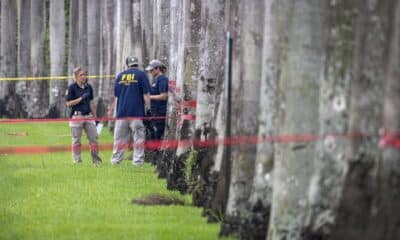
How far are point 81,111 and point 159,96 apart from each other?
5.42ft

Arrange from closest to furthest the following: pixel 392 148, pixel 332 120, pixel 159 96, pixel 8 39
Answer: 1. pixel 392 148
2. pixel 332 120
3. pixel 159 96
4. pixel 8 39

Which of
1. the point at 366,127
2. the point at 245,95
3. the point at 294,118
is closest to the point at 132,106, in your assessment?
the point at 245,95

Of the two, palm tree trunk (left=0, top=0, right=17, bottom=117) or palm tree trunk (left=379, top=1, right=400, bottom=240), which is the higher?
palm tree trunk (left=379, top=1, right=400, bottom=240)

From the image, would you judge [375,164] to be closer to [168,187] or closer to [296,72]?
[296,72]

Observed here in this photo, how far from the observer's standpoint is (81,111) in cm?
2606

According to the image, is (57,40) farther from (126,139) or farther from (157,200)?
(157,200)

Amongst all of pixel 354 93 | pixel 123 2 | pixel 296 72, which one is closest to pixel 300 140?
pixel 296 72

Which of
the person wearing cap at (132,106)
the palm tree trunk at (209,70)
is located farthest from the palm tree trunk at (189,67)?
the person wearing cap at (132,106)

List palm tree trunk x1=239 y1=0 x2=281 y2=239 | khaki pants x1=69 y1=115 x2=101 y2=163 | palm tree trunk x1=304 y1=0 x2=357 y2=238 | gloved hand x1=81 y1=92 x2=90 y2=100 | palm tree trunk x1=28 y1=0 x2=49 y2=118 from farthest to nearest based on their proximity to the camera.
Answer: palm tree trunk x1=28 y1=0 x2=49 y2=118 < khaki pants x1=69 y1=115 x2=101 y2=163 < gloved hand x1=81 y1=92 x2=90 y2=100 < palm tree trunk x1=239 y1=0 x2=281 y2=239 < palm tree trunk x1=304 y1=0 x2=357 y2=238

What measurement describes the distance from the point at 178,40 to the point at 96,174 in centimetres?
326

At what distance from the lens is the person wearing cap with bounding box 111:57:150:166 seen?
2562 cm

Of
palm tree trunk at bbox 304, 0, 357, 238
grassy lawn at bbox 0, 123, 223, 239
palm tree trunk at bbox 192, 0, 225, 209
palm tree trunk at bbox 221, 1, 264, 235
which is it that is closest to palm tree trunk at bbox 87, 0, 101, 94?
grassy lawn at bbox 0, 123, 223, 239

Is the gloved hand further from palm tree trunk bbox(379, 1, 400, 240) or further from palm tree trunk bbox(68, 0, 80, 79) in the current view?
palm tree trunk bbox(68, 0, 80, 79)

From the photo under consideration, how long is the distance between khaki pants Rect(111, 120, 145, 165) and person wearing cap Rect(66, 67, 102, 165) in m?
0.40
